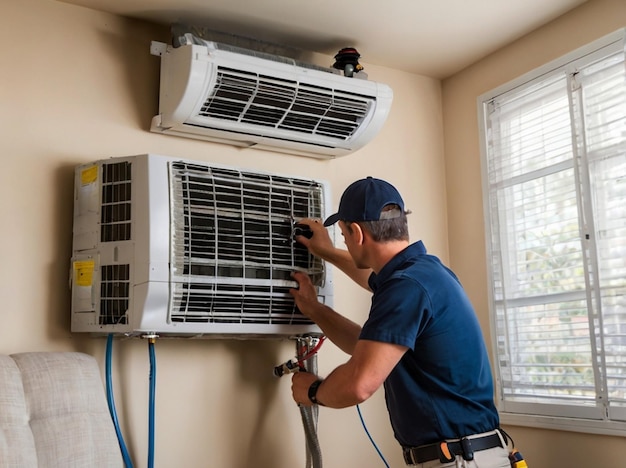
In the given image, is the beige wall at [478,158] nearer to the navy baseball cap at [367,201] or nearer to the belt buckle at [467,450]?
the belt buckle at [467,450]

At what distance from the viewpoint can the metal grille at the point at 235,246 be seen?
2170mm

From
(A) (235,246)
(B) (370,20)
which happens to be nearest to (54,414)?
(A) (235,246)

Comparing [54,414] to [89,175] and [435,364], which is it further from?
[435,364]

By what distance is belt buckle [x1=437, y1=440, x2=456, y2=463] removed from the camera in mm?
1928

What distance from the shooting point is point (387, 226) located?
2.14 m

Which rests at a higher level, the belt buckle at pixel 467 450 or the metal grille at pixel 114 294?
the metal grille at pixel 114 294

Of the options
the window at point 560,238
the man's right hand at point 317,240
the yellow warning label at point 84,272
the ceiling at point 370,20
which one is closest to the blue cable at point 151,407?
the yellow warning label at point 84,272

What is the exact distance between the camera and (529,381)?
2.65 meters

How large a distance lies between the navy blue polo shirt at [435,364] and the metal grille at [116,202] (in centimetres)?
80

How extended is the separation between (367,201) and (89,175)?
88 centimetres

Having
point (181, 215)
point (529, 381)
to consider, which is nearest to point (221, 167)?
point (181, 215)

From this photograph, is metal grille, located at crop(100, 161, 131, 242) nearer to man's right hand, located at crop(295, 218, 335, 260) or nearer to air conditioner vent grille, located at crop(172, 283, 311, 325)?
air conditioner vent grille, located at crop(172, 283, 311, 325)

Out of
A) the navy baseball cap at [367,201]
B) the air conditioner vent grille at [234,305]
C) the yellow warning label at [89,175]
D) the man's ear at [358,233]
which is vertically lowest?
the air conditioner vent grille at [234,305]

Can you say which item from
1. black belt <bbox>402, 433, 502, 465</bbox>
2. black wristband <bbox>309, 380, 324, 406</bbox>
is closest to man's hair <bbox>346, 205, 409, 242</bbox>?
black wristband <bbox>309, 380, 324, 406</bbox>
